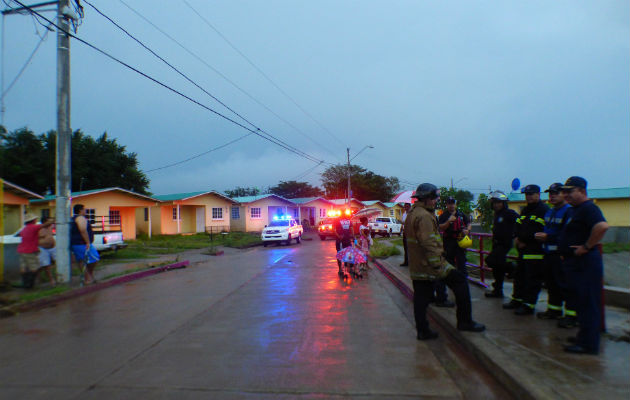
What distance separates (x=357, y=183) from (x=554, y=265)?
62.7m

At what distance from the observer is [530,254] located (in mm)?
5793

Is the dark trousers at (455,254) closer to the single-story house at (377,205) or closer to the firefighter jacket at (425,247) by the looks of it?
the firefighter jacket at (425,247)

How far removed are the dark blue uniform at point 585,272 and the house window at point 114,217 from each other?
93.2ft

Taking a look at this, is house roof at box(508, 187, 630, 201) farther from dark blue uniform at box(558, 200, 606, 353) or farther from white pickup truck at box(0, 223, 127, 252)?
dark blue uniform at box(558, 200, 606, 353)

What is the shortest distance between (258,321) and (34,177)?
34.0 m

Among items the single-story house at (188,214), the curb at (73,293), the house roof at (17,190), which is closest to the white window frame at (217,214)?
the single-story house at (188,214)

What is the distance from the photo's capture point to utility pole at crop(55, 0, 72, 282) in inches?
396

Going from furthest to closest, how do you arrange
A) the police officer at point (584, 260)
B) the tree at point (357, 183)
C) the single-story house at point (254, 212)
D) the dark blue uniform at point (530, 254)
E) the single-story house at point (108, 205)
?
the tree at point (357, 183), the single-story house at point (254, 212), the single-story house at point (108, 205), the dark blue uniform at point (530, 254), the police officer at point (584, 260)

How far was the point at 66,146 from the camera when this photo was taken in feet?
33.4

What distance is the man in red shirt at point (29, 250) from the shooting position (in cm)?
927

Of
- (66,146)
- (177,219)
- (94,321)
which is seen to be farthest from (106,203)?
(94,321)

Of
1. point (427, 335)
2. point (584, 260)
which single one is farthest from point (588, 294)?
point (427, 335)

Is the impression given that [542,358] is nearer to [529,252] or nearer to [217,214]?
[529,252]

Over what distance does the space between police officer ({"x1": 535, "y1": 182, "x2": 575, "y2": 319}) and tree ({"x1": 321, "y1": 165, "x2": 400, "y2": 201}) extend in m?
61.3
